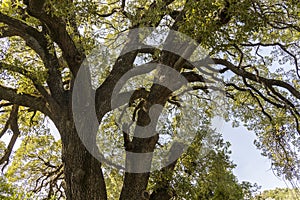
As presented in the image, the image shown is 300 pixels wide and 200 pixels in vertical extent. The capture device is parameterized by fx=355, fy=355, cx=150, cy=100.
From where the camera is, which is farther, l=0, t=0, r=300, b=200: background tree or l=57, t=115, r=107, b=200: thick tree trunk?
l=57, t=115, r=107, b=200: thick tree trunk

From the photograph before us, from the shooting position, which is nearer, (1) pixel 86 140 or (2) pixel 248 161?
(1) pixel 86 140

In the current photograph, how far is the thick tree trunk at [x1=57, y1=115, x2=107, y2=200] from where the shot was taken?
5285 mm

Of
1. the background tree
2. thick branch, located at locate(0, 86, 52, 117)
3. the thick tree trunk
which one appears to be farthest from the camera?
thick branch, located at locate(0, 86, 52, 117)

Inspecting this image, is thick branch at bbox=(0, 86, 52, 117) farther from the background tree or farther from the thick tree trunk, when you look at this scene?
the thick tree trunk

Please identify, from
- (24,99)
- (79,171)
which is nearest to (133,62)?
(24,99)

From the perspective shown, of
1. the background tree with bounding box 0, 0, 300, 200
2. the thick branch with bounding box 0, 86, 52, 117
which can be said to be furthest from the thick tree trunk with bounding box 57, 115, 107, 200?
the thick branch with bounding box 0, 86, 52, 117

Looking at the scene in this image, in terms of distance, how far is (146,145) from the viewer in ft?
20.3

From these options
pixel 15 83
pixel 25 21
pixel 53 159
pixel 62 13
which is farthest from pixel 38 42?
pixel 53 159

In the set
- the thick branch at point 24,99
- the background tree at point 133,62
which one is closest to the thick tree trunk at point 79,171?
the background tree at point 133,62

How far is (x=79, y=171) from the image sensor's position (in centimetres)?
532

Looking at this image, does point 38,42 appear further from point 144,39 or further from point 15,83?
point 144,39

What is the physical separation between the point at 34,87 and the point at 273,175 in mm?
4769

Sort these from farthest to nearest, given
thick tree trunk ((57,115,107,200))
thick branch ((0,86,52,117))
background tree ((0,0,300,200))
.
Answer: thick branch ((0,86,52,117)) < thick tree trunk ((57,115,107,200)) < background tree ((0,0,300,200))

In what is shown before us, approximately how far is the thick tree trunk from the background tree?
0.05 feet
